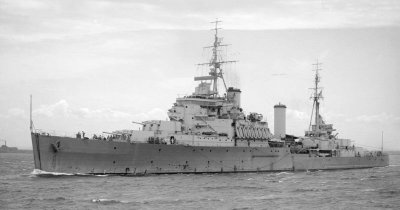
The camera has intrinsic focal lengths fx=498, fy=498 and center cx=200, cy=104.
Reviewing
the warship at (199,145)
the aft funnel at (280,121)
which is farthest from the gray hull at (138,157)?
the aft funnel at (280,121)

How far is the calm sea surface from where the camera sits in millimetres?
24016

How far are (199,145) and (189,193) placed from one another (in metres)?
11.7

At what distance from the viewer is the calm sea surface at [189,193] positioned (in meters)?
24.0

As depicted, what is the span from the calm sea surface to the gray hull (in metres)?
1.01

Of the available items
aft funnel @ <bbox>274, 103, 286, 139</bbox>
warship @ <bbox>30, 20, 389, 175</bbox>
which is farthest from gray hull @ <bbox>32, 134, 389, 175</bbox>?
aft funnel @ <bbox>274, 103, 286, 139</bbox>

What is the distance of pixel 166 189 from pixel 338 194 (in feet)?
32.5

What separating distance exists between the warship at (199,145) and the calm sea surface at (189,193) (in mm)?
1331

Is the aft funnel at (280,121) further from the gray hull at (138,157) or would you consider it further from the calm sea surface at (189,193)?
the calm sea surface at (189,193)

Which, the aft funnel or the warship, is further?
the aft funnel

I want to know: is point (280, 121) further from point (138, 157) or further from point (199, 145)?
point (138, 157)

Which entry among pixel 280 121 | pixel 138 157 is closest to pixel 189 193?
pixel 138 157

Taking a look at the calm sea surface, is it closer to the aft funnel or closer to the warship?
the warship

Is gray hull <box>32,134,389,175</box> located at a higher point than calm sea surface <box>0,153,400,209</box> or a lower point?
higher

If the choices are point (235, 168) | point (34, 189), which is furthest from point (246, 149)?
point (34, 189)
